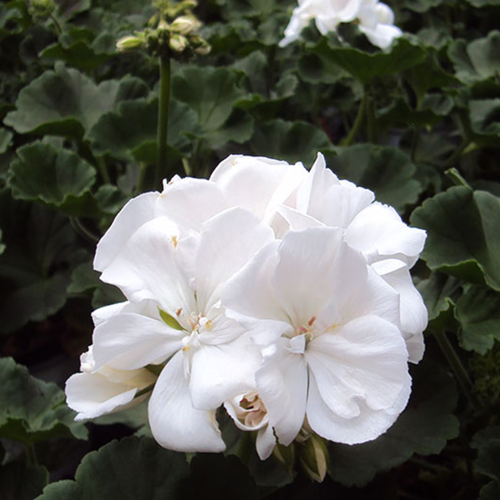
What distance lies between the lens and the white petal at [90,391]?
629 mm

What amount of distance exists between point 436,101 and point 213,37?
1.74 ft

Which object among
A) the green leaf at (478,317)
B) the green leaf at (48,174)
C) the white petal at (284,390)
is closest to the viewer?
the white petal at (284,390)

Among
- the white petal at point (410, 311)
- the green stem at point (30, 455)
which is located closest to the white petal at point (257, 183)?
the white petal at point (410, 311)

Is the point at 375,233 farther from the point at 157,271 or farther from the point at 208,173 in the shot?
the point at 208,173

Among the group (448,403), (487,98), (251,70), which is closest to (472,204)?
(448,403)

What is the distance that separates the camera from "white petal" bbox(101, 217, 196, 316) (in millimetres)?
624

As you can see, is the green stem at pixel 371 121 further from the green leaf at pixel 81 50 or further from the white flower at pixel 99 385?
the white flower at pixel 99 385

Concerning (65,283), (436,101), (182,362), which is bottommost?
(65,283)

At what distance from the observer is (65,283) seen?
1312mm

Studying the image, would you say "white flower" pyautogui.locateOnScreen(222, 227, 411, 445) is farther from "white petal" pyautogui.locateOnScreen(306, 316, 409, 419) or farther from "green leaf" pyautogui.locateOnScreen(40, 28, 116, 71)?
"green leaf" pyautogui.locateOnScreen(40, 28, 116, 71)

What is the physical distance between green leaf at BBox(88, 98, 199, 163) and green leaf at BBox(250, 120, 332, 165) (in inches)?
6.6

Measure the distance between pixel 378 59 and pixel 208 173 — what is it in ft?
1.37

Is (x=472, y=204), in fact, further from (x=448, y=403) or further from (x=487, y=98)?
(x=487, y=98)

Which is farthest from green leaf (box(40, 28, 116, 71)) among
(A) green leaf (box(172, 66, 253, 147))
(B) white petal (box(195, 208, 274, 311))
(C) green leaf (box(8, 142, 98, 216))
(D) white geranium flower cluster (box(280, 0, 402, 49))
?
(B) white petal (box(195, 208, 274, 311))
